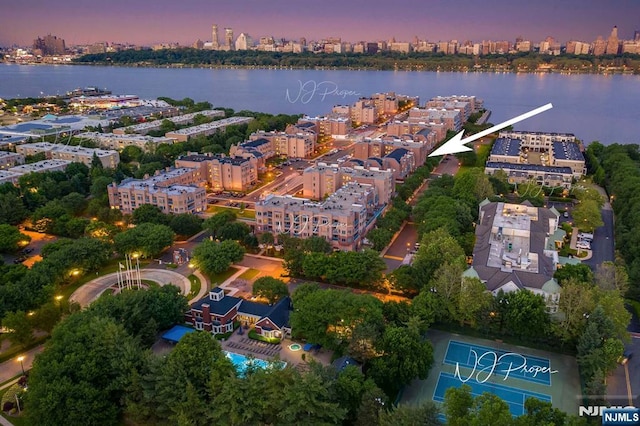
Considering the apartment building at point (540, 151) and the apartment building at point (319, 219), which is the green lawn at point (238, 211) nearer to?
the apartment building at point (319, 219)

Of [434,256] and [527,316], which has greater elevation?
[434,256]

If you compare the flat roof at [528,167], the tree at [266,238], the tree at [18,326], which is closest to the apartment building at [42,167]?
the tree at [266,238]

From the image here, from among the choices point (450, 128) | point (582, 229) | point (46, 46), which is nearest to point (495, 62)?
point (450, 128)

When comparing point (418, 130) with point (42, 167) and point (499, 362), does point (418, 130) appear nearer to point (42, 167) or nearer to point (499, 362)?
point (42, 167)

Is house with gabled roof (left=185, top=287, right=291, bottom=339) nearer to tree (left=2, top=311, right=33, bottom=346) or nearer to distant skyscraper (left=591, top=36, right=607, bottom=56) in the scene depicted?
tree (left=2, top=311, right=33, bottom=346)

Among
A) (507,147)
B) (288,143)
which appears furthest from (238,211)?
(507,147)

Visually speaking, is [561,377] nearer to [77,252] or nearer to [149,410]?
[149,410]

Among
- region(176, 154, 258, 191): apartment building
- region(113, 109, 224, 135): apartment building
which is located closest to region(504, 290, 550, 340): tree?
region(176, 154, 258, 191): apartment building
